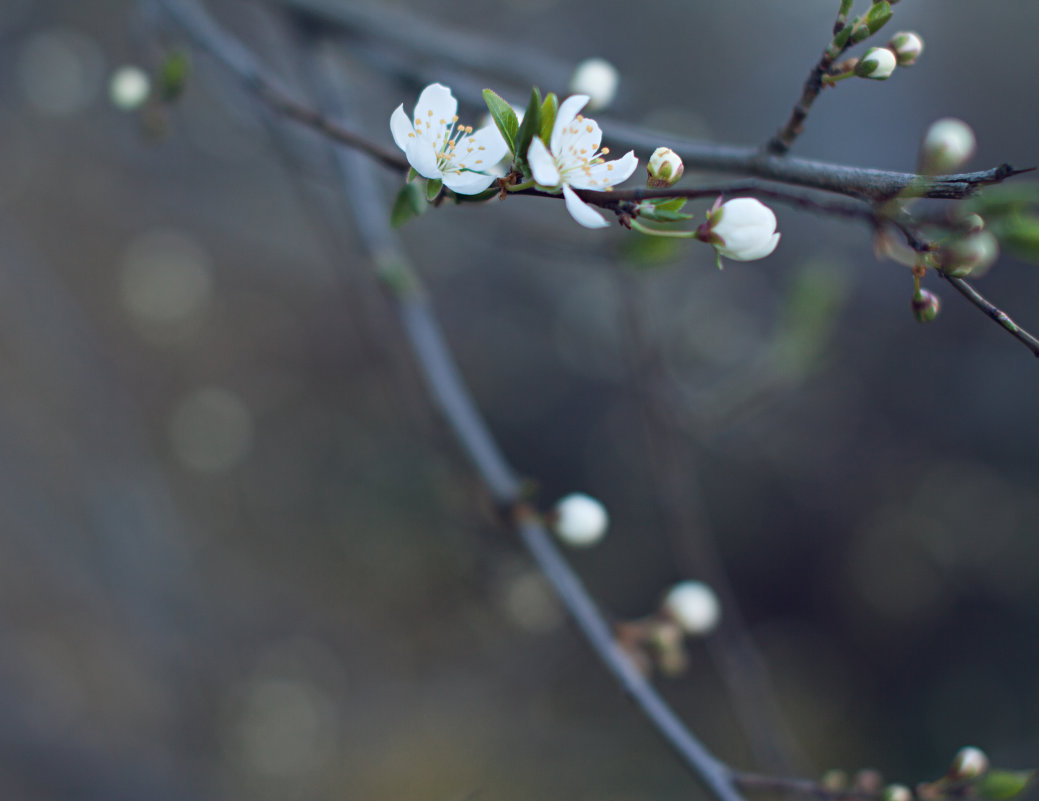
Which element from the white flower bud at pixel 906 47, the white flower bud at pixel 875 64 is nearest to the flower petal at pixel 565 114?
the white flower bud at pixel 875 64

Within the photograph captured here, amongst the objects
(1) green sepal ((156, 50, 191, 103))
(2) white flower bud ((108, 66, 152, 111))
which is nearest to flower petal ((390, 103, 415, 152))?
(1) green sepal ((156, 50, 191, 103))

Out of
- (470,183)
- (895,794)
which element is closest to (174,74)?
(470,183)

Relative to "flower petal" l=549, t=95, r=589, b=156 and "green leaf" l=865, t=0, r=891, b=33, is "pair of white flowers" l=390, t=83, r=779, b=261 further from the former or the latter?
"green leaf" l=865, t=0, r=891, b=33

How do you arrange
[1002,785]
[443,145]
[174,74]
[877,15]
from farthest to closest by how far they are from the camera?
[174,74] < [1002,785] < [443,145] < [877,15]

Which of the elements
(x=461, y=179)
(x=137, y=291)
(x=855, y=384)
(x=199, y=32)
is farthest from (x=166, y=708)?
(x=855, y=384)

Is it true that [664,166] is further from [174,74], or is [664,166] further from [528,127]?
[174,74]

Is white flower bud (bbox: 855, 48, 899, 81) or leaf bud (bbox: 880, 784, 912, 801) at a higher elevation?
white flower bud (bbox: 855, 48, 899, 81)

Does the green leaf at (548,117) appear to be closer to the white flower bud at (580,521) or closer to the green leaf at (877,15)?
the green leaf at (877,15)
